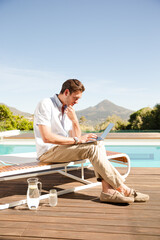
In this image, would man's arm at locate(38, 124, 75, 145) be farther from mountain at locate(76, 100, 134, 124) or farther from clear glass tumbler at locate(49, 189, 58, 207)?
A: mountain at locate(76, 100, 134, 124)

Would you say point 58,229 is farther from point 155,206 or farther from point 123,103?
point 123,103

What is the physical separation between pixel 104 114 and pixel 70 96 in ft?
122

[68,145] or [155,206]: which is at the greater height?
[68,145]

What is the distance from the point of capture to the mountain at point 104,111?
3800cm

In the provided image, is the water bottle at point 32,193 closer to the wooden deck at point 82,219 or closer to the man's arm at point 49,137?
the wooden deck at point 82,219

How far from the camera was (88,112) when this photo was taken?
128 ft

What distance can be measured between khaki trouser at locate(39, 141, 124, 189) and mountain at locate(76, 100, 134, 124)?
34.1m

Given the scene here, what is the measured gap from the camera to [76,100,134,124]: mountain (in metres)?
38.0

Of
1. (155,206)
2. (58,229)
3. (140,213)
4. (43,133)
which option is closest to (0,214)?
(58,229)

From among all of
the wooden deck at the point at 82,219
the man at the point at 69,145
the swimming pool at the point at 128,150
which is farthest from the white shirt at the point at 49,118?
the swimming pool at the point at 128,150

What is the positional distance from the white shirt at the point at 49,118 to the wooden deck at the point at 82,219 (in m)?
0.60

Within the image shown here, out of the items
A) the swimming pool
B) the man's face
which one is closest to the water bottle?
the man's face

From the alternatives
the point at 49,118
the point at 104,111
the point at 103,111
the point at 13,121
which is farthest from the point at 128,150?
the point at 104,111

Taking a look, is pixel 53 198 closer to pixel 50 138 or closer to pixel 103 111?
pixel 50 138
